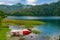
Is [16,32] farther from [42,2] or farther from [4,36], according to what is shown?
[42,2]

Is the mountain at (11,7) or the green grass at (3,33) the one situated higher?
the mountain at (11,7)

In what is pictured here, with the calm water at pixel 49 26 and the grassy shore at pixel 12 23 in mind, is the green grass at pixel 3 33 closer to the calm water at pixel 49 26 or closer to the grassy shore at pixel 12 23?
the grassy shore at pixel 12 23

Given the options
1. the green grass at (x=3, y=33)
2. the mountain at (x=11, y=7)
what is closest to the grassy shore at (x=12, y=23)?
the green grass at (x=3, y=33)

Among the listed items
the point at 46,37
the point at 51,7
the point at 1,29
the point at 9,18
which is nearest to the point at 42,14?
the point at 51,7

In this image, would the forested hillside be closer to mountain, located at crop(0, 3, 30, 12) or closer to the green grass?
mountain, located at crop(0, 3, 30, 12)

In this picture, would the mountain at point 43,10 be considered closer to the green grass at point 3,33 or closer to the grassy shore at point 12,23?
the grassy shore at point 12,23

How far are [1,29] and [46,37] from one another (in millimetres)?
461

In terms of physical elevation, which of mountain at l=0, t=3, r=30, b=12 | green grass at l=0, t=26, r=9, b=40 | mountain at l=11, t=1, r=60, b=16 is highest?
mountain at l=0, t=3, r=30, b=12

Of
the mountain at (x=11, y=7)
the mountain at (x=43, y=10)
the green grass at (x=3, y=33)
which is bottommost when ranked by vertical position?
the green grass at (x=3, y=33)

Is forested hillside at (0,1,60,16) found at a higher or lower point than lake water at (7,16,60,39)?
higher

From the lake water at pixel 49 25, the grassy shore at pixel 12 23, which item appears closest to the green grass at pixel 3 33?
the grassy shore at pixel 12 23

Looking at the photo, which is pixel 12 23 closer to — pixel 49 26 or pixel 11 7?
pixel 11 7

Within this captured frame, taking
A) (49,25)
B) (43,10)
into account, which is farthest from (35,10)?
(49,25)

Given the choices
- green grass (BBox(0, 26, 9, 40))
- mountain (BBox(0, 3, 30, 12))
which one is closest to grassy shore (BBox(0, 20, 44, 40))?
green grass (BBox(0, 26, 9, 40))
